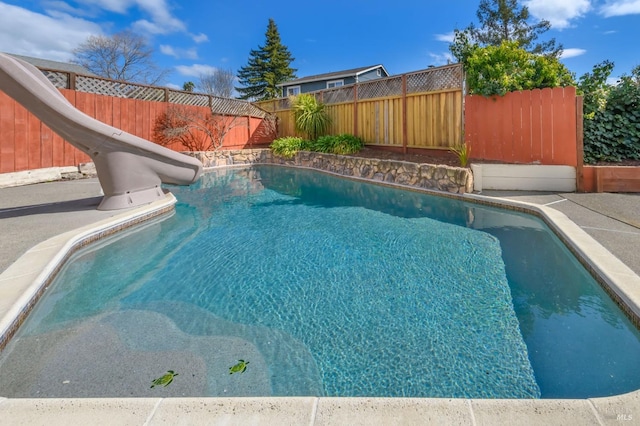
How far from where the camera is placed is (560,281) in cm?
308

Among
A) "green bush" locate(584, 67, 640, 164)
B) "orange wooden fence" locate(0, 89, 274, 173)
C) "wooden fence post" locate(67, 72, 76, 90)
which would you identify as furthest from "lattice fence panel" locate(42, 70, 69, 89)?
"green bush" locate(584, 67, 640, 164)

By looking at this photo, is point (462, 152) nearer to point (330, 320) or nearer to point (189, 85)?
point (330, 320)

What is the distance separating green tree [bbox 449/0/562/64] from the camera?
19172mm

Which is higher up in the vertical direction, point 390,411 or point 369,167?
point 369,167

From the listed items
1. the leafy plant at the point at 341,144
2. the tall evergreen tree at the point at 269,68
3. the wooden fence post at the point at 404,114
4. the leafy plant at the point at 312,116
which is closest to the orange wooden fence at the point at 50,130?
the leafy plant at the point at 312,116

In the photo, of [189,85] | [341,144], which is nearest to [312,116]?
[341,144]

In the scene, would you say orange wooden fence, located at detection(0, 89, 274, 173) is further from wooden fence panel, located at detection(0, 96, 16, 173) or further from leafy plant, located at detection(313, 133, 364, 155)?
leafy plant, located at detection(313, 133, 364, 155)

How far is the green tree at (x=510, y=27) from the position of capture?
755 inches

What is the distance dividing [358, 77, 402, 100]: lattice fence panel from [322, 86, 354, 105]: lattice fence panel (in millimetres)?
466

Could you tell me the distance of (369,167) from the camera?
8.97 metres

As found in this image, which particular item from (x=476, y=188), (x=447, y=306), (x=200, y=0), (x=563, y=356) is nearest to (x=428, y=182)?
(x=476, y=188)

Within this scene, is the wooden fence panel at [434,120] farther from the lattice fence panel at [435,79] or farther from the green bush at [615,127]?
the green bush at [615,127]

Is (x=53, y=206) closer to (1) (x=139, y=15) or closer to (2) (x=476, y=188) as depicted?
(2) (x=476, y=188)

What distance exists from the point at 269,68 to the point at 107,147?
28142 millimetres
